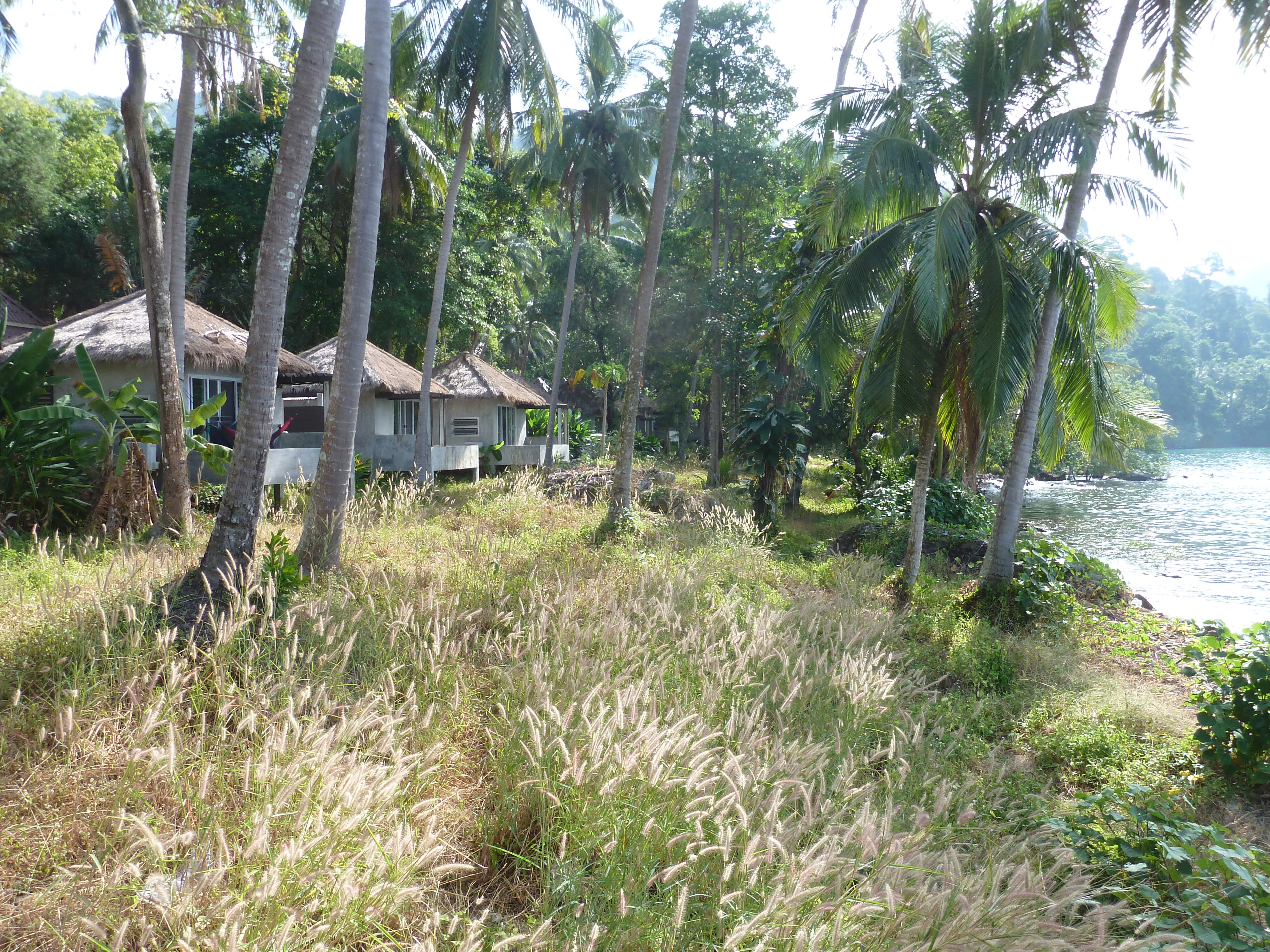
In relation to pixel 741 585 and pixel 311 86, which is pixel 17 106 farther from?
pixel 741 585

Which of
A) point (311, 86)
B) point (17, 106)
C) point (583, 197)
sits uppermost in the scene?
point (17, 106)

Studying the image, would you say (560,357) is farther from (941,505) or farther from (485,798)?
(485,798)

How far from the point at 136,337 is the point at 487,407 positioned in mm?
12461

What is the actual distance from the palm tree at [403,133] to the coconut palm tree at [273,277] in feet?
35.4

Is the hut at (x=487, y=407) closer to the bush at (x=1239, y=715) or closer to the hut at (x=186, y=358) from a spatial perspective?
the hut at (x=186, y=358)

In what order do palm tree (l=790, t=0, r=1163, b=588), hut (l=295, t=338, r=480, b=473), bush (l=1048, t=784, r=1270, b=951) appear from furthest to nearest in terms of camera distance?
hut (l=295, t=338, r=480, b=473)
palm tree (l=790, t=0, r=1163, b=588)
bush (l=1048, t=784, r=1270, b=951)

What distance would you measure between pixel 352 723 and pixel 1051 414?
429 inches

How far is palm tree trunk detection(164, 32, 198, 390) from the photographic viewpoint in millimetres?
9117

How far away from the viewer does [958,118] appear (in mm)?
10398

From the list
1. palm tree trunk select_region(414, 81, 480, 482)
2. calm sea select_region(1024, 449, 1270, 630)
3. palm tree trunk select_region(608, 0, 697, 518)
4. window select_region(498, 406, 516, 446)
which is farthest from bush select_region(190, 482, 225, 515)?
window select_region(498, 406, 516, 446)

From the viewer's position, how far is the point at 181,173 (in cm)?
930

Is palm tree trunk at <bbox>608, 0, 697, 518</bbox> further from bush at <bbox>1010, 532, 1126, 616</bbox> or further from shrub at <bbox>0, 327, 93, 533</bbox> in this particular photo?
shrub at <bbox>0, 327, 93, 533</bbox>

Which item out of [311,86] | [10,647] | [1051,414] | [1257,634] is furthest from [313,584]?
[1051,414]

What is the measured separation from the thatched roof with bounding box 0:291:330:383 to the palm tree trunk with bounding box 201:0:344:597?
20.8 ft
